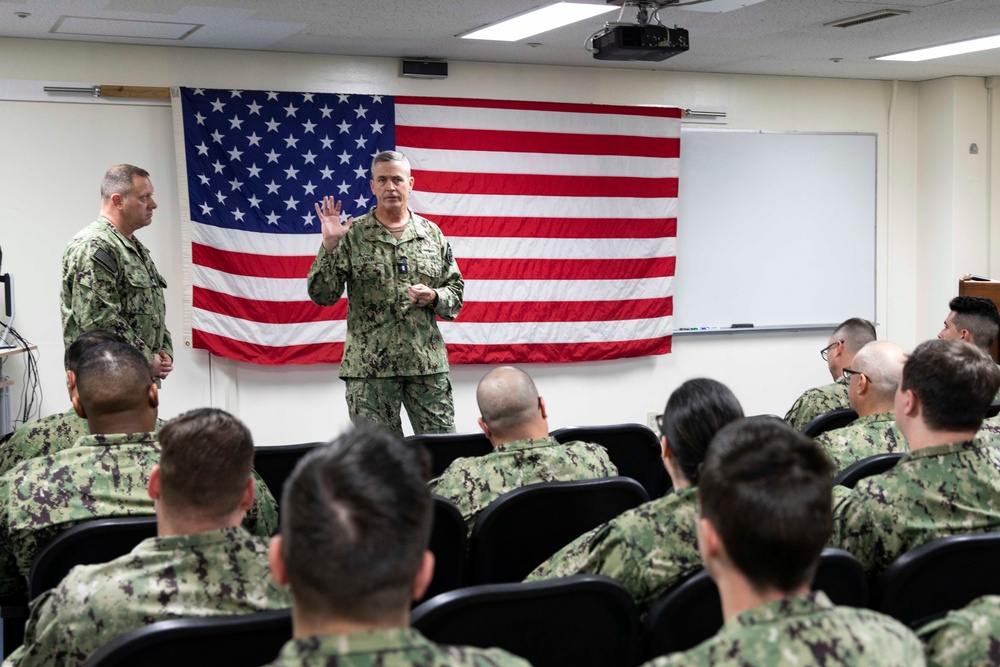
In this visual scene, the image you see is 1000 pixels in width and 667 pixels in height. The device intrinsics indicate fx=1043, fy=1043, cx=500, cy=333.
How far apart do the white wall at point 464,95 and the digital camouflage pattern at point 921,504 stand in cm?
462

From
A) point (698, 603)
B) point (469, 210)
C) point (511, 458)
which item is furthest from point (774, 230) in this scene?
point (698, 603)

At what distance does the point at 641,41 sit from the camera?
485cm

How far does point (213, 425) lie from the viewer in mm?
1891

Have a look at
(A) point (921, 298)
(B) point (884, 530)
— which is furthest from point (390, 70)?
(B) point (884, 530)

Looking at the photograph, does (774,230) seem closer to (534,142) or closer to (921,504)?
(534,142)

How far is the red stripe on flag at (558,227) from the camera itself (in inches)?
267

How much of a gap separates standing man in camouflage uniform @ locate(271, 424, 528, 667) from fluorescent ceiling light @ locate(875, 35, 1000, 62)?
20.8 ft

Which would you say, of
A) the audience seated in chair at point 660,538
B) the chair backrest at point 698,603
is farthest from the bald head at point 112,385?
the chair backrest at point 698,603

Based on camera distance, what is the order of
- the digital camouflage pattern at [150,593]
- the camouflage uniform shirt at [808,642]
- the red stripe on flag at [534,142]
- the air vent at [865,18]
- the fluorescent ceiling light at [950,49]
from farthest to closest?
1. the red stripe on flag at [534,142]
2. the fluorescent ceiling light at [950,49]
3. the air vent at [865,18]
4. the digital camouflage pattern at [150,593]
5. the camouflage uniform shirt at [808,642]

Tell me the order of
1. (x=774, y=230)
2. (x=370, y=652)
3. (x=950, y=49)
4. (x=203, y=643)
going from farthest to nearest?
(x=774, y=230) → (x=950, y=49) → (x=203, y=643) → (x=370, y=652)

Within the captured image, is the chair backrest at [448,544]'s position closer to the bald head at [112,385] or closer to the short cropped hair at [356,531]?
the bald head at [112,385]

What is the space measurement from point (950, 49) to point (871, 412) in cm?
420

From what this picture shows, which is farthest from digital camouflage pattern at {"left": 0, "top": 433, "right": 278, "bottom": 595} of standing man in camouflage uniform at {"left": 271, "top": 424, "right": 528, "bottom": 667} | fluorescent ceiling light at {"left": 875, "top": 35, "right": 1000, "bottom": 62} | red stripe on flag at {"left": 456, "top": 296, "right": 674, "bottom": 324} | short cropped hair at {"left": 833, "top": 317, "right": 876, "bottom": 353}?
fluorescent ceiling light at {"left": 875, "top": 35, "right": 1000, "bottom": 62}

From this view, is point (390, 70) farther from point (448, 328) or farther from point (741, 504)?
point (741, 504)
